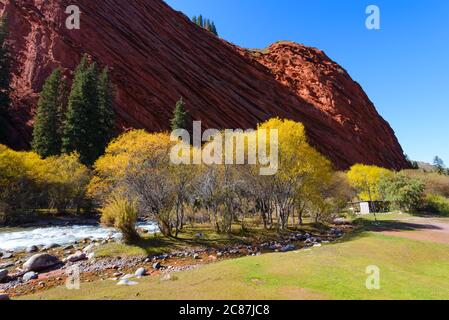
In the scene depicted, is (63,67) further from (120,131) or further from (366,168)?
(366,168)

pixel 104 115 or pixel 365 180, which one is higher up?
pixel 104 115

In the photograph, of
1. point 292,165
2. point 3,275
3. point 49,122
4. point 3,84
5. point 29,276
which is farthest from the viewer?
point 3,84

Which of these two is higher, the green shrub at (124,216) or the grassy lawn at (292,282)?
the green shrub at (124,216)

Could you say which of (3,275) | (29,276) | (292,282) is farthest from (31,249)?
(292,282)

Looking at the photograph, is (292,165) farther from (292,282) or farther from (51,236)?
(51,236)

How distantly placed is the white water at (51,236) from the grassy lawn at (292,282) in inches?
524

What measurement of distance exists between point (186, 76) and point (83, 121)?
40808 mm

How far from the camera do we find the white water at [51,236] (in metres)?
24.6

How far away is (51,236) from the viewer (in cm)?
2719

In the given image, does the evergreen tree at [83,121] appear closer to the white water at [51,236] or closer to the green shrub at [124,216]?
the white water at [51,236]

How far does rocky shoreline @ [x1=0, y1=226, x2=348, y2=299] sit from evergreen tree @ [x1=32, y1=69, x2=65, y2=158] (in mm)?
29450

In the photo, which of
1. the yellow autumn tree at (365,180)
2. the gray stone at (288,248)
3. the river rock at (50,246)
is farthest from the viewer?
the yellow autumn tree at (365,180)

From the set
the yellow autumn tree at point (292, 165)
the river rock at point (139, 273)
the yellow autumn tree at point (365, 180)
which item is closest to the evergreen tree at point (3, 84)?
the yellow autumn tree at point (292, 165)
